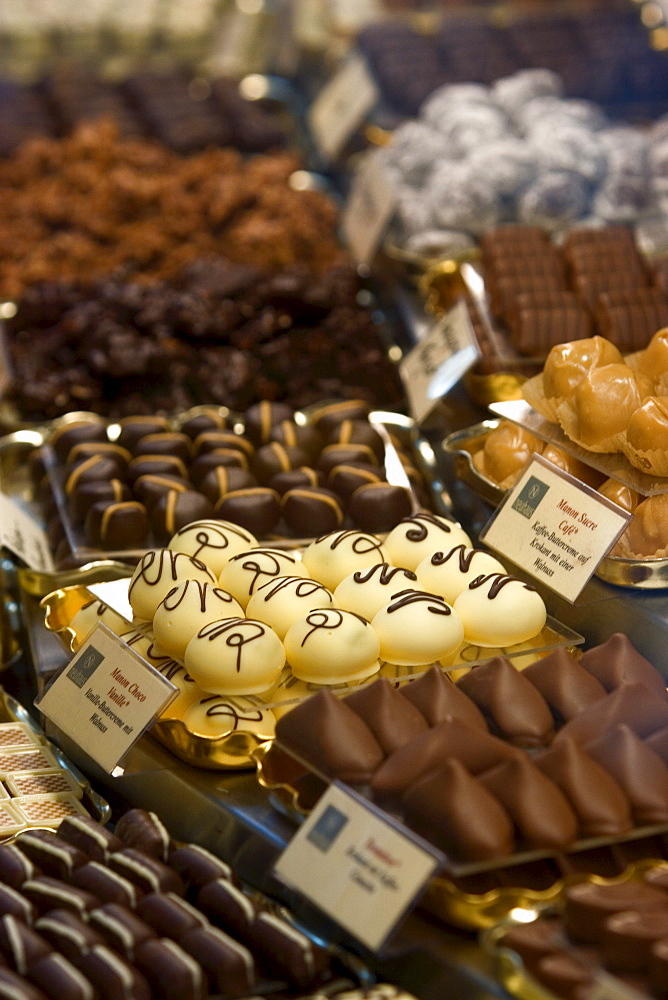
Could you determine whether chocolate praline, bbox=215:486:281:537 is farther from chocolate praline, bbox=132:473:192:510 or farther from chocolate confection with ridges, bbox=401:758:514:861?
chocolate confection with ridges, bbox=401:758:514:861

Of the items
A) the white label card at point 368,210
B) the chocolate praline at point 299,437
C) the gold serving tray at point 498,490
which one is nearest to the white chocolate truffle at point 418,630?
the gold serving tray at point 498,490

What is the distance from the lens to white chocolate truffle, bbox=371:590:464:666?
5.98ft

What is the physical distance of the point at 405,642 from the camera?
5.98 feet

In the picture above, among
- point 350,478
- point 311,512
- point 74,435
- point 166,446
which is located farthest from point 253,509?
point 74,435

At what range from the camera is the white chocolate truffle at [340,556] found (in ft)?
6.63

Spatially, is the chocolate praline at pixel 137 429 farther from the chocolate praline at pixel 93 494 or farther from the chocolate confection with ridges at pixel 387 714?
the chocolate confection with ridges at pixel 387 714

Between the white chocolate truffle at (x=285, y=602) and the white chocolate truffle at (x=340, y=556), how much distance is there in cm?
9

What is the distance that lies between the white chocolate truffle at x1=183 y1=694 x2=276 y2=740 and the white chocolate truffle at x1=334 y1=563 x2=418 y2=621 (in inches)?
9.0

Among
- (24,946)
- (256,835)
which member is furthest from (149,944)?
(256,835)

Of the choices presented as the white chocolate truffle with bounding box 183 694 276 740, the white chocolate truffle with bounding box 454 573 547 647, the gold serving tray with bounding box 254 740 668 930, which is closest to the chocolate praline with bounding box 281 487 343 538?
the white chocolate truffle with bounding box 454 573 547 647

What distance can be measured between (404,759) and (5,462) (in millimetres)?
1519

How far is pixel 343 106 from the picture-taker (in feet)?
12.7

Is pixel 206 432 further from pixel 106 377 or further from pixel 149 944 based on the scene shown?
pixel 149 944

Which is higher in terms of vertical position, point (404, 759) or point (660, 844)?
point (404, 759)
